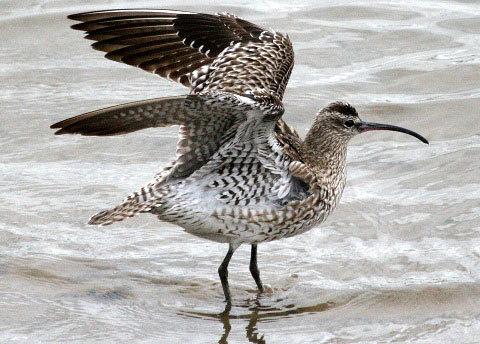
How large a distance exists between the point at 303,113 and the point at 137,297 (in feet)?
12.8

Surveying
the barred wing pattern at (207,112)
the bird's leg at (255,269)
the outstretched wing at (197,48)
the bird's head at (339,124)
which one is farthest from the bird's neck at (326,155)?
the bird's leg at (255,269)

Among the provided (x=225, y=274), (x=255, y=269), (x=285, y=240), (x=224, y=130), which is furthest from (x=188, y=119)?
(x=285, y=240)

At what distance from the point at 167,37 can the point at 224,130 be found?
1.45 m

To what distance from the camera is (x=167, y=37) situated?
725 cm

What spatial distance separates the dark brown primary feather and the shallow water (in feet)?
4.08

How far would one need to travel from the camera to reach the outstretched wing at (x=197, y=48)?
687 cm

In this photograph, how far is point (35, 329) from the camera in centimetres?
579

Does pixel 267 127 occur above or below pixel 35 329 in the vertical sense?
above

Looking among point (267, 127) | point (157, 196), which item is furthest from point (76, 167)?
point (267, 127)

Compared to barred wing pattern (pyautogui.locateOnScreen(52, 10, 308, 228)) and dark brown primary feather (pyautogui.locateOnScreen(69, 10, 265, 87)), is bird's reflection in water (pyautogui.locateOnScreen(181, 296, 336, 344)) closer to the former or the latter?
barred wing pattern (pyautogui.locateOnScreen(52, 10, 308, 228))

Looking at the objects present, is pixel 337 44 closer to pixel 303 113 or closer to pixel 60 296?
pixel 303 113

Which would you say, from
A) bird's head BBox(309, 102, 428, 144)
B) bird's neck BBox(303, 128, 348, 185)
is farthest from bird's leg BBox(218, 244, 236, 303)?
bird's head BBox(309, 102, 428, 144)

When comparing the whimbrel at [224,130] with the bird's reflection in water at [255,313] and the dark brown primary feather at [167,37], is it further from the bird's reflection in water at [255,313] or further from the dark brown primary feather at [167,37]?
the bird's reflection in water at [255,313]

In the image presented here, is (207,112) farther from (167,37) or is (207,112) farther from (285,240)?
(285,240)
